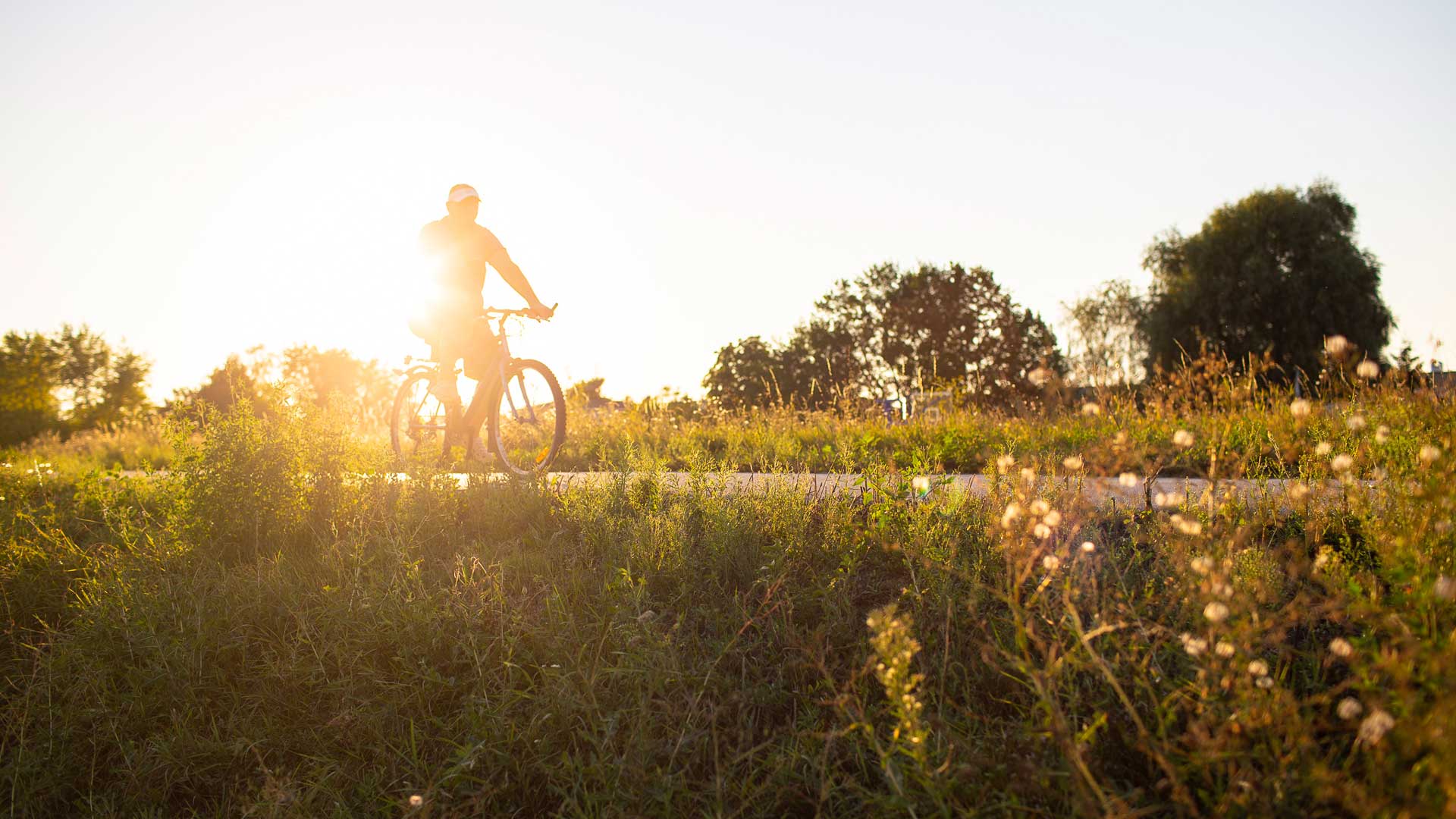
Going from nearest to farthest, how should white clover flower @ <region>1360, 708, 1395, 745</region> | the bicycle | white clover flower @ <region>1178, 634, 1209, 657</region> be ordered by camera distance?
white clover flower @ <region>1360, 708, 1395, 745</region>
white clover flower @ <region>1178, 634, 1209, 657</region>
the bicycle

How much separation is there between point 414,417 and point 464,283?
1.78 metres

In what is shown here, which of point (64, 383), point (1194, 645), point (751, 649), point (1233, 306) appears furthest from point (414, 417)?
point (64, 383)

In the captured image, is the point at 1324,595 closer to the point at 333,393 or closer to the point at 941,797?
the point at 941,797

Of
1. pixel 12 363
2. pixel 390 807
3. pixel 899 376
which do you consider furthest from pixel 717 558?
pixel 12 363

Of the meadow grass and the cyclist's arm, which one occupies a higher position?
the cyclist's arm

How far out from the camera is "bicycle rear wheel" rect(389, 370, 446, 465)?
25.5 feet

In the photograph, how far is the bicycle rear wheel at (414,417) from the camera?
7.77 metres

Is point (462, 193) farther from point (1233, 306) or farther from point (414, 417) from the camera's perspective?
point (1233, 306)

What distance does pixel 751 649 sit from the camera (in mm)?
3146

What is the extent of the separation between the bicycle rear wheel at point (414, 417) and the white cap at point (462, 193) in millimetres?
1808

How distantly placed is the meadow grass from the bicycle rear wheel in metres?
2.94

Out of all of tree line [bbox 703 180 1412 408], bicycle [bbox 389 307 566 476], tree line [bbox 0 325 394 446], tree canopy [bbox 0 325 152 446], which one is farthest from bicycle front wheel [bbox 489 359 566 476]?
tree canopy [bbox 0 325 152 446]

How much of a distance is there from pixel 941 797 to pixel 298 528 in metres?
3.93

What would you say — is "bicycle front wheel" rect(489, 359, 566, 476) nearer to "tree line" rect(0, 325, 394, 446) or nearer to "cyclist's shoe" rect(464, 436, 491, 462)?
"cyclist's shoe" rect(464, 436, 491, 462)
